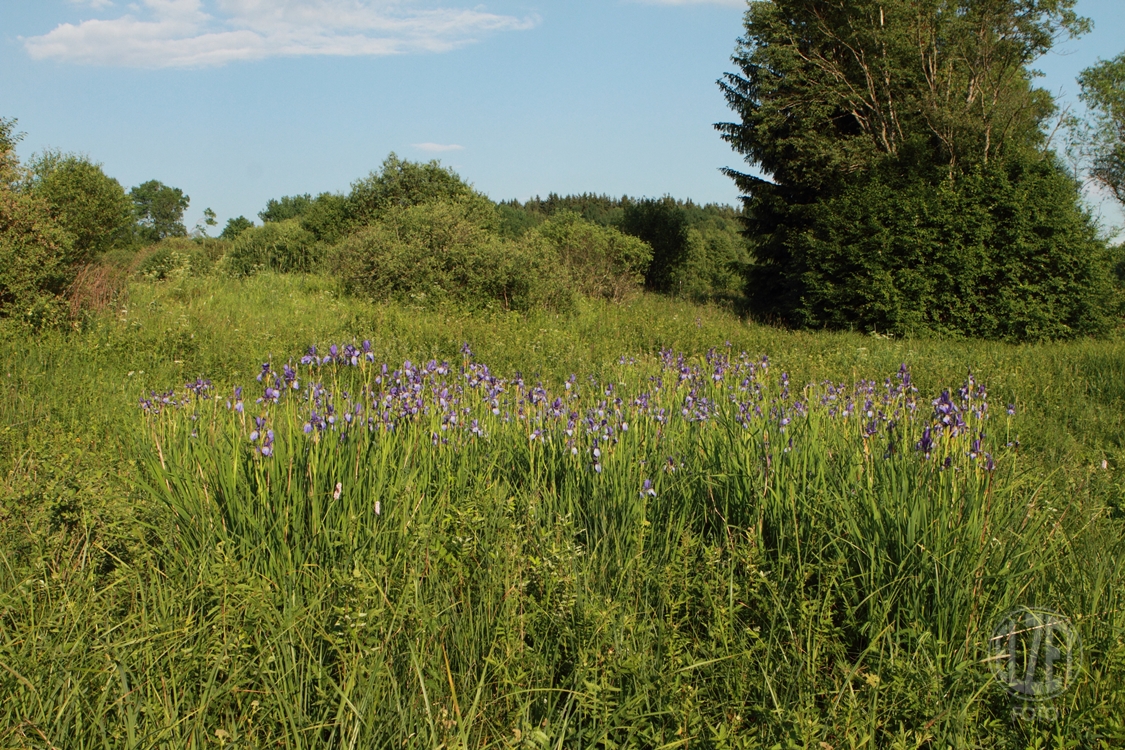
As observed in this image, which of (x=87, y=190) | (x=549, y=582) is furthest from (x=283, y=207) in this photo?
(x=549, y=582)

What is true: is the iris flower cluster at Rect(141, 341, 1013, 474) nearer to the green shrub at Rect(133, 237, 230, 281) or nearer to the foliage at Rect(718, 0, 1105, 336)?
the green shrub at Rect(133, 237, 230, 281)

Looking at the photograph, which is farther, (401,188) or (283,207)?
(283,207)

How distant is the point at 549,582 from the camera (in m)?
2.44

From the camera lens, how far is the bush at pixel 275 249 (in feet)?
76.7

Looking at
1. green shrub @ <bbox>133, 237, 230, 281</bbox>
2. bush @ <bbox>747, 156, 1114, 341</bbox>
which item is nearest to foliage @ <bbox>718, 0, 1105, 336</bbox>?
bush @ <bbox>747, 156, 1114, 341</bbox>

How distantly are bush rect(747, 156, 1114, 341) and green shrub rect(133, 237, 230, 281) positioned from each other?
14.6m

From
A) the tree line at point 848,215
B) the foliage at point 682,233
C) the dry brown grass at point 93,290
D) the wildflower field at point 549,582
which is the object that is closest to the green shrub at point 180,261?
the tree line at point 848,215

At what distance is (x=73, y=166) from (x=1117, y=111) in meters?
50.9

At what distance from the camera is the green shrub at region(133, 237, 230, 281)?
1668 cm

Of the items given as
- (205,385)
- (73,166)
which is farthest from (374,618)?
(73,166)

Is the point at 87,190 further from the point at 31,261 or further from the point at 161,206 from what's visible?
the point at 161,206

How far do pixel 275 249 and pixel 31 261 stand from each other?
1831 centimetres

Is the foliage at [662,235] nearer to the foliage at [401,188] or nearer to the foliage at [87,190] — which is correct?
the foliage at [401,188]

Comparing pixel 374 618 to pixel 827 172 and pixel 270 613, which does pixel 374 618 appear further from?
pixel 827 172
